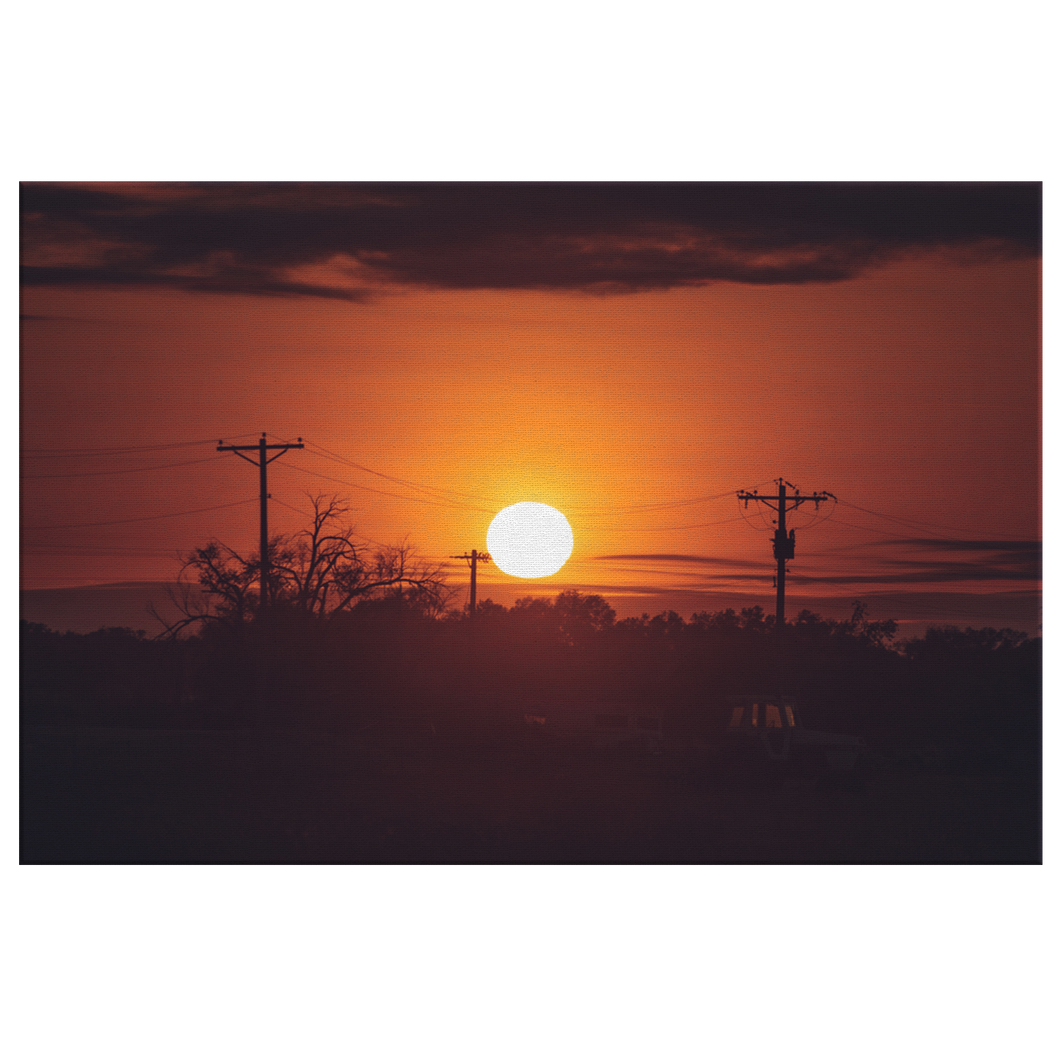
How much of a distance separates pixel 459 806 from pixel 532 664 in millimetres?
1887

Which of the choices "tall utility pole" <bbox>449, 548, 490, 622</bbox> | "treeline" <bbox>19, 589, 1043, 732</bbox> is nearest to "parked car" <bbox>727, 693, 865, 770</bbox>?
"treeline" <bbox>19, 589, 1043, 732</bbox>

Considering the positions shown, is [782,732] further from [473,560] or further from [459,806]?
[473,560]

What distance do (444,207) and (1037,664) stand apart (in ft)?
22.6

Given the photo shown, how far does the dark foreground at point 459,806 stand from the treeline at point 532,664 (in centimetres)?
33

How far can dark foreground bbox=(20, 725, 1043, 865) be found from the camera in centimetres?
1193

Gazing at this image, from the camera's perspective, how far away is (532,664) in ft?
44.6

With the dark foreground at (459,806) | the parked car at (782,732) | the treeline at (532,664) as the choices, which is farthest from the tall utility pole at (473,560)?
the parked car at (782,732)

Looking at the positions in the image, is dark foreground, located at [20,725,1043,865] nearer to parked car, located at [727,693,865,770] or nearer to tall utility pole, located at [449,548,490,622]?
parked car, located at [727,693,865,770]

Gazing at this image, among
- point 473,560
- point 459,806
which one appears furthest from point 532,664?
point 459,806

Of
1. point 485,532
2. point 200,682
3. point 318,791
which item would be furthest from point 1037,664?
point 200,682

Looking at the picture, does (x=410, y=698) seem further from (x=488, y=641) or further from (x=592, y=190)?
(x=592, y=190)

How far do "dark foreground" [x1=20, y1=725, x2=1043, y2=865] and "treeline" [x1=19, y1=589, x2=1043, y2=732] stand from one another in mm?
329

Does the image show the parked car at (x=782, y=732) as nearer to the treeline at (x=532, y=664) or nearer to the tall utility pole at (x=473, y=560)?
the treeline at (x=532, y=664)

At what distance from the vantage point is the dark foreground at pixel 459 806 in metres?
11.9
